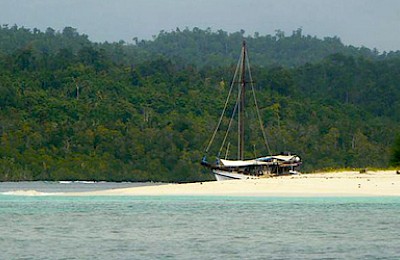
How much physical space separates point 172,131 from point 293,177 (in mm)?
51256

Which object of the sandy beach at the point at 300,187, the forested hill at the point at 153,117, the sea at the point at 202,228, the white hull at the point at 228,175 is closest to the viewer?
the sea at the point at 202,228

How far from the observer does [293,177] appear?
54.0m

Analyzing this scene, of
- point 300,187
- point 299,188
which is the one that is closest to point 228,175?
point 300,187

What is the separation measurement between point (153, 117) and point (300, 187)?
6140cm

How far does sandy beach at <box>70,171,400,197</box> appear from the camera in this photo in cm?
4778

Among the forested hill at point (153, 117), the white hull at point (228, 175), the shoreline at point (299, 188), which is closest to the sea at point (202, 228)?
the shoreline at point (299, 188)

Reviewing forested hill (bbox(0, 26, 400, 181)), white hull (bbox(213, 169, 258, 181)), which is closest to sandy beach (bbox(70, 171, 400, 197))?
white hull (bbox(213, 169, 258, 181))

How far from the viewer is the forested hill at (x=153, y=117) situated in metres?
101

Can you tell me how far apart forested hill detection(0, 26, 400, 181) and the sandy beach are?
4669 cm

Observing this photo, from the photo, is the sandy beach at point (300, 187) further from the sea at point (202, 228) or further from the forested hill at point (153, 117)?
the forested hill at point (153, 117)

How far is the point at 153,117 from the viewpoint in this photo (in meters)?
110

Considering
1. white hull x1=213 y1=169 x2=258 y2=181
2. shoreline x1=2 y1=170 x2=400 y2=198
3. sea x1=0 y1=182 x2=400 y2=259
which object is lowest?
sea x1=0 y1=182 x2=400 y2=259

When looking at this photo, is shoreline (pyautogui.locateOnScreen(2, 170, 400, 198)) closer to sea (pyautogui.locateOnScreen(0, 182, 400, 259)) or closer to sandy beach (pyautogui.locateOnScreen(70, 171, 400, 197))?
sandy beach (pyautogui.locateOnScreen(70, 171, 400, 197))

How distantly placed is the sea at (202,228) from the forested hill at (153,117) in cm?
5313
